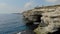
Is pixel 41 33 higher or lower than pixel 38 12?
lower

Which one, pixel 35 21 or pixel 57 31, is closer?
pixel 57 31

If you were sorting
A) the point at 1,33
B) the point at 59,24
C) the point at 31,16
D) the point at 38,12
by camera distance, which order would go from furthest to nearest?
the point at 31,16 < the point at 38,12 < the point at 1,33 < the point at 59,24

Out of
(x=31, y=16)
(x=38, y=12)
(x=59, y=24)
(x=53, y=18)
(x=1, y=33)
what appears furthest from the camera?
(x=31, y=16)

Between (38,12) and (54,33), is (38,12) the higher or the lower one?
the higher one

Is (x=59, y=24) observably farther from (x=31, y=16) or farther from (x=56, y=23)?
(x=31, y=16)

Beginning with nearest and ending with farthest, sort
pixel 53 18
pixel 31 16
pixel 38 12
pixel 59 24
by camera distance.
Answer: pixel 59 24, pixel 53 18, pixel 38 12, pixel 31 16

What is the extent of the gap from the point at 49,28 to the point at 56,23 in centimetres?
162

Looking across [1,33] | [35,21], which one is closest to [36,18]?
[35,21]

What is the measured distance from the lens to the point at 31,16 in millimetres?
51812

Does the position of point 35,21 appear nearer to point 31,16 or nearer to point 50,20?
point 31,16

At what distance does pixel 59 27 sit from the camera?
25.9m

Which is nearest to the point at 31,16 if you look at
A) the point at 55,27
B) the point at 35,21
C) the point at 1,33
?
the point at 35,21

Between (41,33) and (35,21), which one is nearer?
(41,33)

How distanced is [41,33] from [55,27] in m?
4.07
